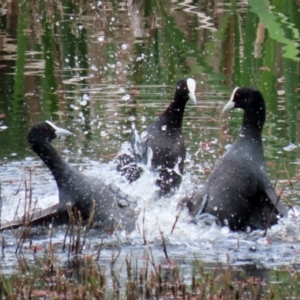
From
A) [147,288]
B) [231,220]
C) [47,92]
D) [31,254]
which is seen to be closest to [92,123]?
[47,92]

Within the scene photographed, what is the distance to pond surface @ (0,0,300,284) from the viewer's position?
724 centimetres

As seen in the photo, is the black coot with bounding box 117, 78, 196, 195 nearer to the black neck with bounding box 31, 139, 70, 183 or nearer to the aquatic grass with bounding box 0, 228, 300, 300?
the black neck with bounding box 31, 139, 70, 183

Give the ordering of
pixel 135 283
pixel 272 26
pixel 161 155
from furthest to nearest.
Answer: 1. pixel 272 26
2. pixel 161 155
3. pixel 135 283

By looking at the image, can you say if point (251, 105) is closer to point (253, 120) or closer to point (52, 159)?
point (253, 120)

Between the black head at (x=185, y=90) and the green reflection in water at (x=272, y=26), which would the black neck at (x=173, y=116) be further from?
the green reflection in water at (x=272, y=26)

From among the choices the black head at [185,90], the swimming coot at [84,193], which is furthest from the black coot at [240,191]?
the black head at [185,90]

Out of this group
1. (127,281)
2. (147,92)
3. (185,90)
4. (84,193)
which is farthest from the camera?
(147,92)

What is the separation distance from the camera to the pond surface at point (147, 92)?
7238 millimetres

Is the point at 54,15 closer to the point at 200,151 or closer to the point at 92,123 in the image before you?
the point at 92,123

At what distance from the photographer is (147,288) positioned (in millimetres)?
5527

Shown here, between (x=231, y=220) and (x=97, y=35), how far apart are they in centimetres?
722

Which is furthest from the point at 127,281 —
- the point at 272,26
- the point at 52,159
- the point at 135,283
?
the point at 272,26

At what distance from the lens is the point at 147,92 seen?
37.8 feet

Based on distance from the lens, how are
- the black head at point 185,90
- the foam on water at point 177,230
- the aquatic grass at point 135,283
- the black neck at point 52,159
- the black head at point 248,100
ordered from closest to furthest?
the aquatic grass at point 135,283 < the foam on water at point 177,230 < the black neck at point 52,159 < the black head at point 248,100 < the black head at point 185,90
